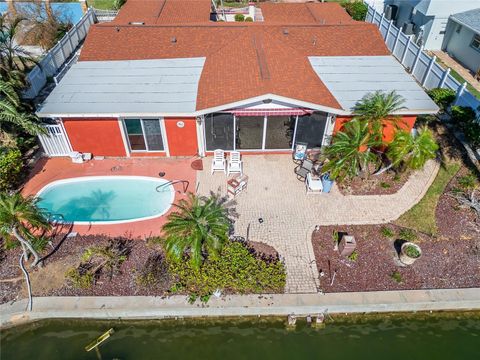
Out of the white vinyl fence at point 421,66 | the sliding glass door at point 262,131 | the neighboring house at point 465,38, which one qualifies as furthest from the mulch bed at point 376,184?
the neighboring house at point 465,38

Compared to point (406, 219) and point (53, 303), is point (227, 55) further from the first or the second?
point (53, 303)

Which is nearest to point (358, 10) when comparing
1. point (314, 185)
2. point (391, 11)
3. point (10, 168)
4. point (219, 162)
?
point (391, 11)

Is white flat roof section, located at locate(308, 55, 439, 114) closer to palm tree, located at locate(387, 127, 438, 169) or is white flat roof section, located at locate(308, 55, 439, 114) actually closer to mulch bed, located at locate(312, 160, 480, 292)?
palm tree, located at locate(387, 127, 438, 169)

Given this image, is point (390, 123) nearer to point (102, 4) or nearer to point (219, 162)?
point (219, 162)

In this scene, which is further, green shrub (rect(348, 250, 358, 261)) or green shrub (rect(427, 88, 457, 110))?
green shrub (rect(427, 88, 457, 110))

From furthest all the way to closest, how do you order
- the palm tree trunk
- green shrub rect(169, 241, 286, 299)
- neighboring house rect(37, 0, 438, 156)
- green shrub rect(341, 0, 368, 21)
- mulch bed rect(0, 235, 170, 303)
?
green shrub rect(341, 0, 368, 21)
neighboring house rect(37, 0, 438, 156)
mulch bed rect(0, 235, 170, 303)
green shrub rect(169, 241, 286, 299)
the palm tree trunk

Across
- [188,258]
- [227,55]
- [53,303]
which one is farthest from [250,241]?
[227,55]

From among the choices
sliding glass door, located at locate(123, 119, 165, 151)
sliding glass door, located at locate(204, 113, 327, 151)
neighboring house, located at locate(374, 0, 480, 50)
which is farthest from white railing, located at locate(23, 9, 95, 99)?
neighboring house, located at locate(374, 0, 480, 50)
